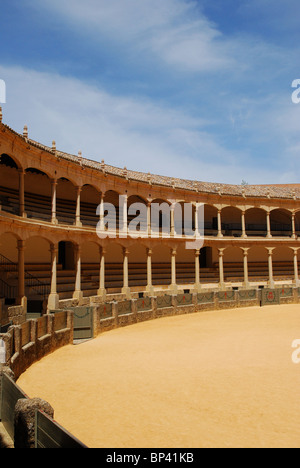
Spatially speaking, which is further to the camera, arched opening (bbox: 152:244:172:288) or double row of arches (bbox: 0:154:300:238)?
arched opening (bbox: 152:244:172:288)

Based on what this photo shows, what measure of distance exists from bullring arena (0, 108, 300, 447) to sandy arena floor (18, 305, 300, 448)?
1.6 inches

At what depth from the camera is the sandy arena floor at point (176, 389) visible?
7.05m

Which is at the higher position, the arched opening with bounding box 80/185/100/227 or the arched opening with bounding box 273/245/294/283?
the arched opening with bounding box 80/185/100/227

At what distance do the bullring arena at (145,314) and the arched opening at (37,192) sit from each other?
94 millimetres

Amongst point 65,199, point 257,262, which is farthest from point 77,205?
point 257,262

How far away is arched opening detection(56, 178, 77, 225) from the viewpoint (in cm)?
2806

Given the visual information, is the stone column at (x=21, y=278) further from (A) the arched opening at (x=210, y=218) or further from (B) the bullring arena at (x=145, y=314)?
(A) the arched opening at (x=210, y=218)

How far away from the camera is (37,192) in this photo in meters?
27.2

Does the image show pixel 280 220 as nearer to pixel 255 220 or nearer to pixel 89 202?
pixel 255 220

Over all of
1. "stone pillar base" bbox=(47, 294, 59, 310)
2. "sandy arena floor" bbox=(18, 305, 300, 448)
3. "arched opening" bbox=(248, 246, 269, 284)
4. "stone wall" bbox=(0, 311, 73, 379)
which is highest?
"arched opening" bbox=(248, 246, 269, 284)

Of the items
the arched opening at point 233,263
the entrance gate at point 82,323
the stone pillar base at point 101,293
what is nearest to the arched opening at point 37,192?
the stone pillar base at point 101,293

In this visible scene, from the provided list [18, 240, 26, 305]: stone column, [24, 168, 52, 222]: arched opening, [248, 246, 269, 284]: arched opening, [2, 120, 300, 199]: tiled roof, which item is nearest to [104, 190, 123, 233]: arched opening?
[2, 120, 300, 199]: tiled roof

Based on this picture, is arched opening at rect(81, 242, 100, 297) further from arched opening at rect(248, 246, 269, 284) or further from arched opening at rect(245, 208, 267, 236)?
arched opening at rect(245, 208, 267, 236)
